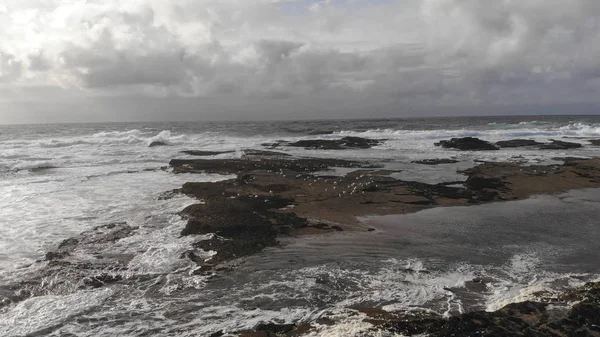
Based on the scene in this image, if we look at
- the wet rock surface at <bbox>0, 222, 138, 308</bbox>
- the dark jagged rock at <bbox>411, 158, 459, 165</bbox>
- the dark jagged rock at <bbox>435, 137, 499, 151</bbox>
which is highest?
the dark jagged rock at <bbox>435, 137, 499, 151</bbox>

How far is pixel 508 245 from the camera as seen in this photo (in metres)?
8.48

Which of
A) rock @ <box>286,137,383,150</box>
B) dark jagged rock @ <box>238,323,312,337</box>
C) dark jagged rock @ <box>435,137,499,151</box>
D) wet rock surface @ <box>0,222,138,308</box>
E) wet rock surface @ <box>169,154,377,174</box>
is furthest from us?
rock @ <box>286,137,383,150</box>

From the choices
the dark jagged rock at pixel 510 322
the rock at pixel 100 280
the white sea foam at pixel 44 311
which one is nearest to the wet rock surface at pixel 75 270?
the rock at pixel 100 280

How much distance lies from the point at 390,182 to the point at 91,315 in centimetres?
1236

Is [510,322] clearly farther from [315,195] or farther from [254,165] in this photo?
[254,165]

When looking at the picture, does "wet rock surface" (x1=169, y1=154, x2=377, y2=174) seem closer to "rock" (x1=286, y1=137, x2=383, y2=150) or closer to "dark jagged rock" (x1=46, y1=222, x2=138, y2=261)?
"dark jagged rock" (x1=46, y1=222, x2=138, y2=261)

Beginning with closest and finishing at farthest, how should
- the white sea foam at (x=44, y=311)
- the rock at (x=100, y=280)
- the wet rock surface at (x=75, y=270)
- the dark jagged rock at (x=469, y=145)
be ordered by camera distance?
the white sea foam at (x=44, y=311), the wet rock surface at (x=75, y=270), the rock at (x=100, y=280), the dark jagged rock at (x=469, y=145)

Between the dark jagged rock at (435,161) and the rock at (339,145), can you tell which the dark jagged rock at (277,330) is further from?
the rock at (339,145)

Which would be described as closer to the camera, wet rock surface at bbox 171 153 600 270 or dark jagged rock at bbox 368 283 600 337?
dark jagged rock at bbox 368 283 600 337

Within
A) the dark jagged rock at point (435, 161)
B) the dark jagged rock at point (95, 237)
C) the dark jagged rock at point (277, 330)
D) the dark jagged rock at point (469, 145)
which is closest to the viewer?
the dark jagged rock at point (277, 330)

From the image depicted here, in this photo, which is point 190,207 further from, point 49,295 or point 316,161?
point 316,161

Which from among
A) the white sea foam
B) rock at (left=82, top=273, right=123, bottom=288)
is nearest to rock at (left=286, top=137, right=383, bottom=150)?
rock at (left=82, top=273, right=123, bottom=288)

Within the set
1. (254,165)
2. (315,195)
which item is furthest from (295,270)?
(254,165)

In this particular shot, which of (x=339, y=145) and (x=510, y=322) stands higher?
(x=339, y=145)
